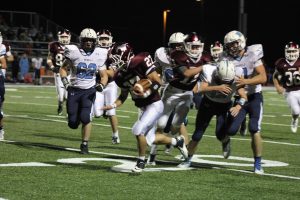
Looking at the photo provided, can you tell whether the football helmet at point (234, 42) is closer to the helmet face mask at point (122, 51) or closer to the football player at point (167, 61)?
the football player at point (167, 61)

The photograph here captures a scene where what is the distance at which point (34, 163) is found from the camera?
9508 millimetres

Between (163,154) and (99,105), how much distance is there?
2.34 meters

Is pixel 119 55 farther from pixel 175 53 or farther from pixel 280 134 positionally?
pixel 280 134

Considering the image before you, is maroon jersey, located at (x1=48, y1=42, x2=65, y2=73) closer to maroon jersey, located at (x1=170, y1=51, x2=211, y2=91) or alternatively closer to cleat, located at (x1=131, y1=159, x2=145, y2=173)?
maroon jersey, located at (x1=170, y1=51, x2=211, y2=91)

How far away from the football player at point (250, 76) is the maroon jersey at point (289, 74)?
19.9 feet

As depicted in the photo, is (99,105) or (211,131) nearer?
(99,105)

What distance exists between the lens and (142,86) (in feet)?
29.0

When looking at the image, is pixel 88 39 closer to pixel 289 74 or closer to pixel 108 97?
pixel 108 97

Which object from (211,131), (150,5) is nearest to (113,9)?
(150,5)

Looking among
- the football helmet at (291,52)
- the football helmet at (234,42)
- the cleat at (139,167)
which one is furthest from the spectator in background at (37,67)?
the cleat at (139,167)

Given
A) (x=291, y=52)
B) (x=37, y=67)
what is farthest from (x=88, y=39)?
(x=37, y=67)

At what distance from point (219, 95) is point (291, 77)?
21.0 feet

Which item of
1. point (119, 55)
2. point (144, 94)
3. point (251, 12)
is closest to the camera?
point (144, 94)

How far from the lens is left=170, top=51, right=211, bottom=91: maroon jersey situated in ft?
31.0
